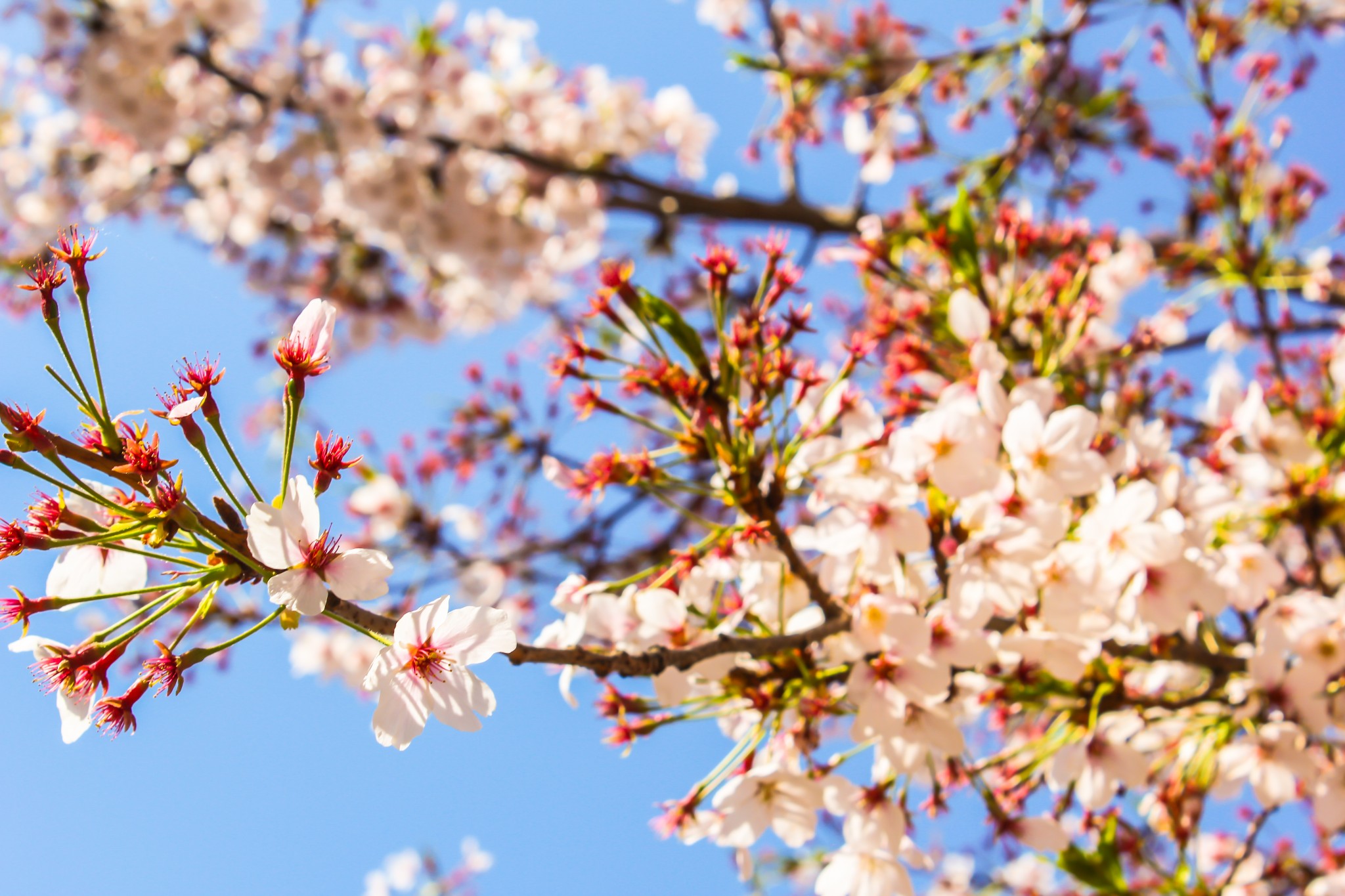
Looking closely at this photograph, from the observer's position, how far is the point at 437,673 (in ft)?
2.89

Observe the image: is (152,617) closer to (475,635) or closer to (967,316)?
(475,635)

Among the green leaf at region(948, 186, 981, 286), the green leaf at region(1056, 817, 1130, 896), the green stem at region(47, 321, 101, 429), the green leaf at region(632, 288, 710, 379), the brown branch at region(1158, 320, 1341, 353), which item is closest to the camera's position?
the green stem at region(47, 321, 101, 429)

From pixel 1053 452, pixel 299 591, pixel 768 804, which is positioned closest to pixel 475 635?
pixel 299 591

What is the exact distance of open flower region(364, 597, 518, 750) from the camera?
2.77 ft

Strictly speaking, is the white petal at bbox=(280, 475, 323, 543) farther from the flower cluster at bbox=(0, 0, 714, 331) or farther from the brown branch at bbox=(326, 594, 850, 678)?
the flower cluster at bbox=(0, 0, 714, 331)

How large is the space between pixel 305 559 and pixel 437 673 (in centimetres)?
18

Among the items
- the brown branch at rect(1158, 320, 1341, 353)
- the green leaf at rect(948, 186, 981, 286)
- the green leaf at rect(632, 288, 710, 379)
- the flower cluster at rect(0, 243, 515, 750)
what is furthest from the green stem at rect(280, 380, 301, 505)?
the brown branch at rect(1158, 320, 1341, 353)

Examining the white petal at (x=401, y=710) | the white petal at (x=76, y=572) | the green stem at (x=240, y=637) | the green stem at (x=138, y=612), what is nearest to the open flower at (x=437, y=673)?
the white petal at (x=401, y=710)

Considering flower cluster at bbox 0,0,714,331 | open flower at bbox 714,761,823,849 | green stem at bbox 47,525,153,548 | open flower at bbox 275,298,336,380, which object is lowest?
open flower at bbox 714,761,823,849

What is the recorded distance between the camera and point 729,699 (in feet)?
4.47

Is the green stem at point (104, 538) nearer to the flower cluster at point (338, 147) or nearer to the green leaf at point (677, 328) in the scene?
the green leaf at point (677, 328)

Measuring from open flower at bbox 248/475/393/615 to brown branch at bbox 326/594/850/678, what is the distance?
0.02 m

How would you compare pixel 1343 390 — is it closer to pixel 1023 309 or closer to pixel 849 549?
pixel 1023 309

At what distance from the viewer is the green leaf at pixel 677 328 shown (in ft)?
3.97
